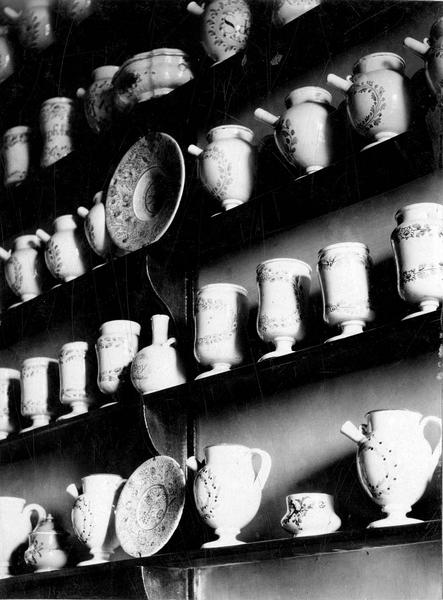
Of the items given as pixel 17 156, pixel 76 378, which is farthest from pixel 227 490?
pixel 17 156

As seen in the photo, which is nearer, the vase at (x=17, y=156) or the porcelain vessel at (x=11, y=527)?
the porcelain vessel at (x=11, y=527)

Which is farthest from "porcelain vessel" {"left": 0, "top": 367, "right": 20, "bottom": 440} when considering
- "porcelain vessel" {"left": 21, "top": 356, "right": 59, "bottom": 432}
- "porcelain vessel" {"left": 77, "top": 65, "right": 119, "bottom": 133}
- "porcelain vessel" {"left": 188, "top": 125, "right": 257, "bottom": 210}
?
"porcelain vessel" {"left": 188, "top": 125, "right": 257, "bottom": 210}

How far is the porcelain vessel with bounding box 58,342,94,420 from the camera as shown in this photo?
152cm

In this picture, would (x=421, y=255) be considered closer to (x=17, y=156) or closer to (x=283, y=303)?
(x=283, y=303)

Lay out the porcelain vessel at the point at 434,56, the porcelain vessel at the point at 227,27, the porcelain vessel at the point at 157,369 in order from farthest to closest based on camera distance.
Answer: the porcelain vessel at the point at 227,27 → the porcelain vessel at the point at 157,369 → the porcelain vessel at the point at 434,56

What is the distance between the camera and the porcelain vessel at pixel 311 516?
1.08m

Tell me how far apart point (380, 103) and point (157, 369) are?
542 millimetres

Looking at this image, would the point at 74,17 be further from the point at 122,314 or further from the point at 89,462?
the point at 89,462

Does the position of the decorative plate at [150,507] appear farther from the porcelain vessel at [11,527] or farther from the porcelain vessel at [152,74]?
the porcelain vessel at [152,74]

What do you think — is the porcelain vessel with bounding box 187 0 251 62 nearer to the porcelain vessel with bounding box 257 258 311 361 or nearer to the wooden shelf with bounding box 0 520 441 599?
the porcelain vessel with bounding box 257 258 311 361

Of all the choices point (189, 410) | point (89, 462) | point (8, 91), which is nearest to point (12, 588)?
point (89, 462)

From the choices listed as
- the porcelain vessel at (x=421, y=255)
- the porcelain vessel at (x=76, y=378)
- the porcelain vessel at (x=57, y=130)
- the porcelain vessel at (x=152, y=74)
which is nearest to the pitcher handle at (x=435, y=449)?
the porcelain vessel at (x=421, y=255)

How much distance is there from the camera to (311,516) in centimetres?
108

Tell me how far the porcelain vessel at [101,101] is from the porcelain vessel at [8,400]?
21.4 inches
